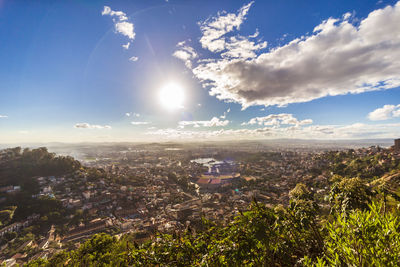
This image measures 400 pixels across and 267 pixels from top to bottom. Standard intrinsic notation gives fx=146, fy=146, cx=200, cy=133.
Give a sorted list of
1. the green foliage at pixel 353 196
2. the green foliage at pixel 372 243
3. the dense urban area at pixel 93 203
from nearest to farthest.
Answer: the green foliage at pixel 372 243 < the green foliage at pixel 353 196 < the dense urban area at pixel 93 203

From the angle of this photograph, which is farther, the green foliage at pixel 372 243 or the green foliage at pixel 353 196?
the green foliage at pixel 353 196

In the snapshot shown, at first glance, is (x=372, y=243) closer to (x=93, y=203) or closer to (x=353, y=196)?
(x=353, y=196)

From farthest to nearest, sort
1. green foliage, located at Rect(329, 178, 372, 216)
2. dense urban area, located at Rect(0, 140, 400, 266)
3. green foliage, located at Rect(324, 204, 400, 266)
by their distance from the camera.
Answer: dense urban area, located at Rect(0, 140, 400, 266), green foliage, located at Rect(329, 178, 372, 216), green foliage, located at Rect(324, 204, 400, 266)

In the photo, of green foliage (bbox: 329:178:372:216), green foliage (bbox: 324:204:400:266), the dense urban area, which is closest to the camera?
green foliage (bbox: 324:204:400:266)

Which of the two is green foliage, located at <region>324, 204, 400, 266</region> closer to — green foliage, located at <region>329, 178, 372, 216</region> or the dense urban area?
green foliage, located at <region>329, 178, 372, 216</region>

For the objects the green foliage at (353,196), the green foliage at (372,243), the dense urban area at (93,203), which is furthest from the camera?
the dense urban area at (93,203)

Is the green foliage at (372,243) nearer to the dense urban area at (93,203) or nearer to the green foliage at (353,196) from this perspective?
the green foliage at (353,196)

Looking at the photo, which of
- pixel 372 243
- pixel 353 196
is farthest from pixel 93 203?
pixel 372 243

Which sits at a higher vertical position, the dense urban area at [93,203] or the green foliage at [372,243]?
the green foliage at [372,243]

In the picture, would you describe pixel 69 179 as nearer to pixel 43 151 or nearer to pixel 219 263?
pixel 43 151

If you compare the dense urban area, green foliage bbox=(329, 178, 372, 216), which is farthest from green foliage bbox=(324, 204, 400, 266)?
the dense urban area

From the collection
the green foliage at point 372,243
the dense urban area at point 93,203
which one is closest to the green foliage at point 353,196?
the dense urban area at point 93,203

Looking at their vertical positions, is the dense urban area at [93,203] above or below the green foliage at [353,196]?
below
